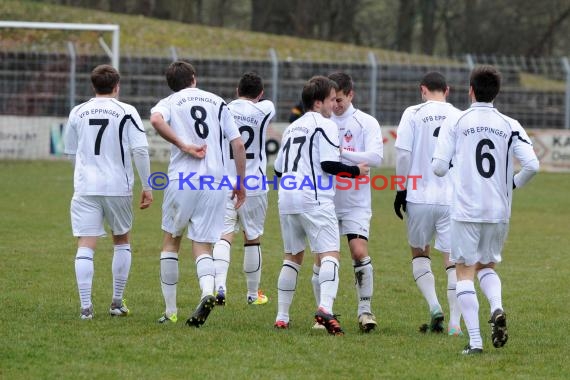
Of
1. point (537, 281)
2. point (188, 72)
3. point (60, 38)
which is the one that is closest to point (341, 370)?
point (188, 72)

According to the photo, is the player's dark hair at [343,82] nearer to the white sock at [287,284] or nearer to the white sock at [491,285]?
the white sock at [287,284]

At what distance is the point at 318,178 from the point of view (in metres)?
8.05

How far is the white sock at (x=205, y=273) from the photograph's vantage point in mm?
8094

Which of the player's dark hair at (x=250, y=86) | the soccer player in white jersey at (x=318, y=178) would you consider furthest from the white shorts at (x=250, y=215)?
the soccer player in white jersey at (x=318, y=178)

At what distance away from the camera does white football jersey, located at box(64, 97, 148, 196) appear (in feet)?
27.8

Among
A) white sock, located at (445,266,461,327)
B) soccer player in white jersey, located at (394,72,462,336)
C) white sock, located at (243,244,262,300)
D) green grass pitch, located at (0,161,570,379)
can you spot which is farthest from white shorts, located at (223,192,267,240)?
white sock, located at (445,266,461,327)

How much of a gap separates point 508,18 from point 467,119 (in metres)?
45.4

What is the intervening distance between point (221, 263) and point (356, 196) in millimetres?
1813

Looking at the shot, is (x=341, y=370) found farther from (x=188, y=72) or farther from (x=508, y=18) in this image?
(x=508, y=18)

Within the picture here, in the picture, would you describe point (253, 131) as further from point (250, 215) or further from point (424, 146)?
point (424, 146)

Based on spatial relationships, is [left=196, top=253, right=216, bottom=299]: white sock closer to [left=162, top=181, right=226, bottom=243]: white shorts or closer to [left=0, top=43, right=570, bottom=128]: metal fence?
[left=162, top=181, right=226, bottom=243]: white shorts

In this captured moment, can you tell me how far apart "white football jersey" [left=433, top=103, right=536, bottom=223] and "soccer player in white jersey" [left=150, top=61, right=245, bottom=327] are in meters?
1.78

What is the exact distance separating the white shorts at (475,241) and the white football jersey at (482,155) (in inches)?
2.3

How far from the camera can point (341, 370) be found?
679 centimetres
